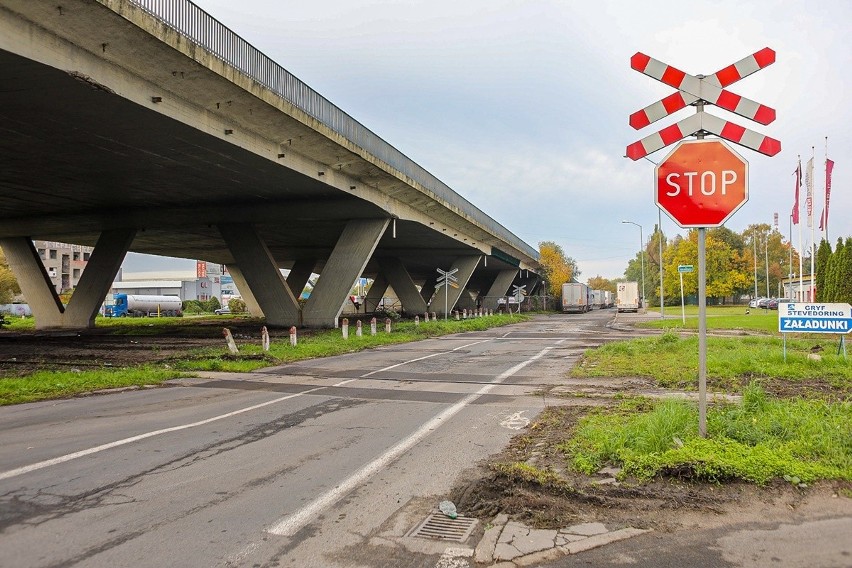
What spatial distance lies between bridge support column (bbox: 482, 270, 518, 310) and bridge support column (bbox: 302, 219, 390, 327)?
151 feet

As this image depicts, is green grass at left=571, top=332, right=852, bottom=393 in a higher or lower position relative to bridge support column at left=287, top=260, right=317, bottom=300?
lower

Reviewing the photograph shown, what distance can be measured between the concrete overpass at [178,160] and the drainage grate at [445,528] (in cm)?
1249

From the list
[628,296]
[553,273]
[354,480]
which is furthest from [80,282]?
[553,273]

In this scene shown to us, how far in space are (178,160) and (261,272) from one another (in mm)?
11048

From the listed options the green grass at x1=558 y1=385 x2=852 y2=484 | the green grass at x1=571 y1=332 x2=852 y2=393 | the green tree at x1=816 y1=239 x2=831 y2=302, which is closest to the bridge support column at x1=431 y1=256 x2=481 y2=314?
the green tree at x1=816 y1=239 x2=831 y2=302

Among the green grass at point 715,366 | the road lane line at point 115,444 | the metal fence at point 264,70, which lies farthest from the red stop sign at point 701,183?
the metal fence at point 264,70

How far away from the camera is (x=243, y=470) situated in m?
6.22

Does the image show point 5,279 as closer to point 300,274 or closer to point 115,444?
point 300,274

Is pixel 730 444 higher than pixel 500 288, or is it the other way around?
pixel 500 288

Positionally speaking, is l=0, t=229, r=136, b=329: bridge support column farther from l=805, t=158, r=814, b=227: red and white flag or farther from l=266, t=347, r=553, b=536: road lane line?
l=805, t=158, r=814, b=227: red and white flag

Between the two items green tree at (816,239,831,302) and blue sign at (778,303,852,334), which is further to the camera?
green tree at (816,239,831,302)

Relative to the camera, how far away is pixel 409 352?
849 inches

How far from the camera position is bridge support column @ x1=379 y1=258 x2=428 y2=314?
51.6 metres

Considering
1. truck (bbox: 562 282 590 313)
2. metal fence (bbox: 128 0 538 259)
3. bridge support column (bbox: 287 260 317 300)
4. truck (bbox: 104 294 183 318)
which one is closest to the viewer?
metal fence (bbox: 128 0 538 259)
